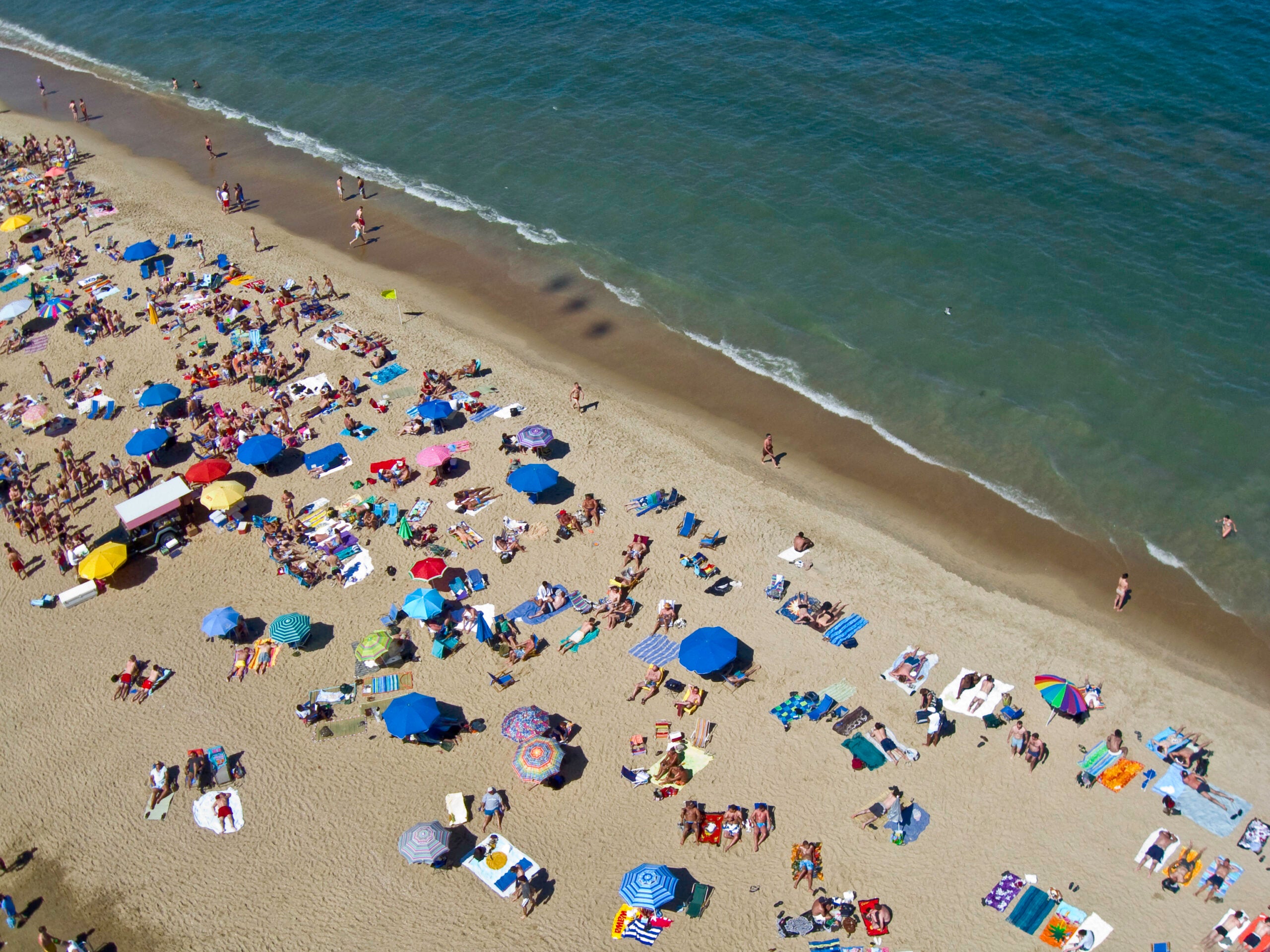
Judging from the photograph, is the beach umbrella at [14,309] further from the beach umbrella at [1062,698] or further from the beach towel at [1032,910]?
the beach towel at [1032,910]

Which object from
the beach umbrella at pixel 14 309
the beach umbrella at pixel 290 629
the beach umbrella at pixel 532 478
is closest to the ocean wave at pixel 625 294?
the beach umbrella at pixel 532 478

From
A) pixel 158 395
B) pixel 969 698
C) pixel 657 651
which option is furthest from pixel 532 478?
pixel 158 395

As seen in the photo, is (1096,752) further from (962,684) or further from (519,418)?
(519,418)

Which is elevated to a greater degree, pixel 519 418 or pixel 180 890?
pixel 519 418

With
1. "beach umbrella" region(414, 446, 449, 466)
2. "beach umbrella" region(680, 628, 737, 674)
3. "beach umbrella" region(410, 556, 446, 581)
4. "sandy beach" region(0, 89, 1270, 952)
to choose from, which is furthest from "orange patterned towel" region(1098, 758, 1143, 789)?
"beach umbrella" region(414, 446, 449, 466)

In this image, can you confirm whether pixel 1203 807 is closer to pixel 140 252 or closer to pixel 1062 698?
pixel 1062 698

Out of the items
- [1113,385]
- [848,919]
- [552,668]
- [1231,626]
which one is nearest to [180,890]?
[552,668]
